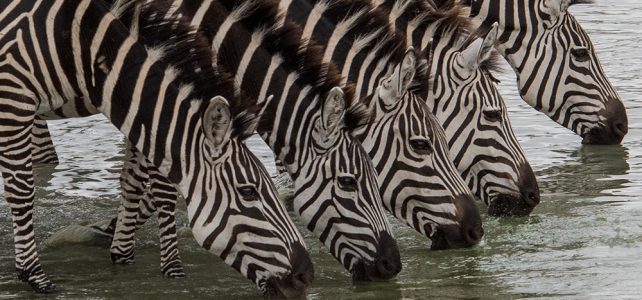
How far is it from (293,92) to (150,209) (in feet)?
6.35

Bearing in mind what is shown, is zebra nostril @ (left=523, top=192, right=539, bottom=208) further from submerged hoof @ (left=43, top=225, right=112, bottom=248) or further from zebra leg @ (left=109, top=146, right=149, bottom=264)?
submerged hoof @ (left=43, top=225, right=112, bottom=248)

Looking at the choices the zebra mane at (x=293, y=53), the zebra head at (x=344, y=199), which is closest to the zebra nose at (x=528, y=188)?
the zebra mane at (x=293, y=53)

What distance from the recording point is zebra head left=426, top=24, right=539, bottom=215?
13.6 meters

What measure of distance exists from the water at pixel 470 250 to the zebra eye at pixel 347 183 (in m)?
0.76

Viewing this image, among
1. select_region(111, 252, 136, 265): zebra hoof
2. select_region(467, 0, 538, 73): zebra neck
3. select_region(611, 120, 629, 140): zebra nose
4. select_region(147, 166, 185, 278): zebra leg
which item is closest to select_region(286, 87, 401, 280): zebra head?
select_region(147, 166, 185, 278): zebra leg

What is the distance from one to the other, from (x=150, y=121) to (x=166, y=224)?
50.9 inches

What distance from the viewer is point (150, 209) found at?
42.3 feet

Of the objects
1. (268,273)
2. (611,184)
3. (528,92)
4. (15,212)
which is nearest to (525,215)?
(611,184)

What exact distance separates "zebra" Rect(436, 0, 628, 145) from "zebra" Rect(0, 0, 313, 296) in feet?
18.5

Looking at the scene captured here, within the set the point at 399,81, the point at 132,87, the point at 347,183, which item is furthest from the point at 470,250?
the point at 132,87

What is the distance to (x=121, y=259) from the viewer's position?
41.1ft

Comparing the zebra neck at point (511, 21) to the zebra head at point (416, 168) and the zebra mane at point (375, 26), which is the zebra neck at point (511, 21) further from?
the zebra head at point (416, 168)

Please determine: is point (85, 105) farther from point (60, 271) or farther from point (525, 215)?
point (525, 215)

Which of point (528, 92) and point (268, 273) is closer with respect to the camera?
point (268, 273)
